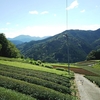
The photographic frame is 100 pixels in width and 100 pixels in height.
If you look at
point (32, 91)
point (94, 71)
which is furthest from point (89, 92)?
point (94, 71)

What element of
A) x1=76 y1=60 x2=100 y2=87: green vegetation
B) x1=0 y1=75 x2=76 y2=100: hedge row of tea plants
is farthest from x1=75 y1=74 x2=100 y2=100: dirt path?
x1=0 y1=75 x2=76 y2=100: hedge row of tea plants

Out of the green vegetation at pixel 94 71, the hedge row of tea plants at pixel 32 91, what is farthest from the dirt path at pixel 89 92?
the hedge row of tea plants at pixel 32 91

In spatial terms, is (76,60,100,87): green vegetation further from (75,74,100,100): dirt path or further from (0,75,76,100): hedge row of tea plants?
(0,75,76,100): hedge row of tea plants

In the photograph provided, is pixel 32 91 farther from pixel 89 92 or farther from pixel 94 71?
pixel 94 71

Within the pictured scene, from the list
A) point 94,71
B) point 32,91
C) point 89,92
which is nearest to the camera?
point 32,91

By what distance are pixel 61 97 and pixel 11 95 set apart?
7764 millimetres

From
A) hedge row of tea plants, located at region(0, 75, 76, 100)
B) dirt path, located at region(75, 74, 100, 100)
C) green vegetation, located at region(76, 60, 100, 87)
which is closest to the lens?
hedge row of tea plants, located at region(0, 75, 76, 100)

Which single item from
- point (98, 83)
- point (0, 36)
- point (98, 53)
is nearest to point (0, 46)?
point (0, 36)

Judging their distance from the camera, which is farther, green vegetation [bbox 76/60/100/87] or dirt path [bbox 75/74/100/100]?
green vegetation [bbox 76/60/100/87]

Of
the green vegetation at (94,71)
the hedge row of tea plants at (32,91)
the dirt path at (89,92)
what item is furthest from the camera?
the green vegetation at (94,71)

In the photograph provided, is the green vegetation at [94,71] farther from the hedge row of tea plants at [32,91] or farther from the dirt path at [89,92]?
the hedge row of tea plants at [32,91]

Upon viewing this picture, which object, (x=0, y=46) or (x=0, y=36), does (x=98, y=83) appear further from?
(x=0, y=36)

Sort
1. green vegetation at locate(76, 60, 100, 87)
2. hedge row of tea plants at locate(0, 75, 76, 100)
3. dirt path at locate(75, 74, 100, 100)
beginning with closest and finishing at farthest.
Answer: hedge row of tea plants at locate(0, 75, 76, 100), dirt path at locate(75, 74, 100, 100), green vegetation at locate(76, 60, 100, 87)

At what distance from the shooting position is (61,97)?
78.0 ft
